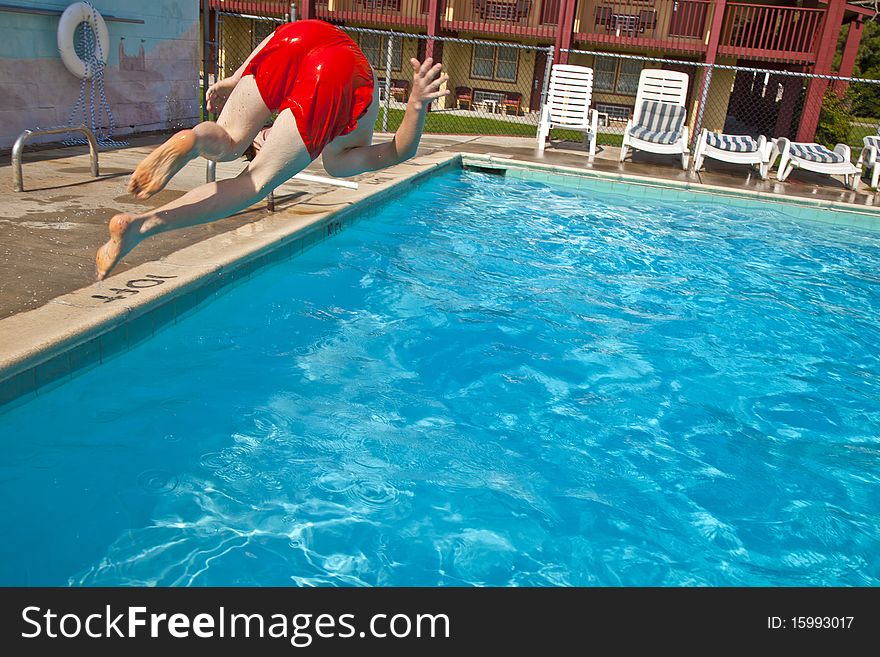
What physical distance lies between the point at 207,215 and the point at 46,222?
2677 mm

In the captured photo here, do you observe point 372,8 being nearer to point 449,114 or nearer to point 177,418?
point 449,114

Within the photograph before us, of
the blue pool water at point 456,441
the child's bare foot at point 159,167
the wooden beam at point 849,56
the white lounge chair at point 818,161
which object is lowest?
the blue pool water at point 456,441

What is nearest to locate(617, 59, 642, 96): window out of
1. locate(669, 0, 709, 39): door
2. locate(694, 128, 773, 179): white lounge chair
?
locate(669, 0, 709, 39): door

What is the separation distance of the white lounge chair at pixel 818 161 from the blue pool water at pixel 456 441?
6.01 meters

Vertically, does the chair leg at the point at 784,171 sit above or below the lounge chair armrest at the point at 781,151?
below

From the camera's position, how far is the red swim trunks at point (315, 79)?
329 centimetres

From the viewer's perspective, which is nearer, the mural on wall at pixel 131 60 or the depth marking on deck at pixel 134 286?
the depth marking on deck at pixel 134 286

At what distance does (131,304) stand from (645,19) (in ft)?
73.0

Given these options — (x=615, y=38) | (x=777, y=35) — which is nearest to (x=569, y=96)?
(x=615, y=38)

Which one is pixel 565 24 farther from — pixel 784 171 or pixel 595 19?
pixel 784 171

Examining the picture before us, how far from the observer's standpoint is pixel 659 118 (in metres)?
13.7

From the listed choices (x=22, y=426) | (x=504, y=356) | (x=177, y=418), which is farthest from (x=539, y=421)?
(x=22, y=426)

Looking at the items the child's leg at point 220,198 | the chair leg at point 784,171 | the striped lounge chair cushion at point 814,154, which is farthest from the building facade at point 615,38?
the child's leg at point 220,198

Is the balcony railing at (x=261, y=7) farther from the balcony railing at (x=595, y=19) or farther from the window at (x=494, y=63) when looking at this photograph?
the window at (x=494, y=63)
